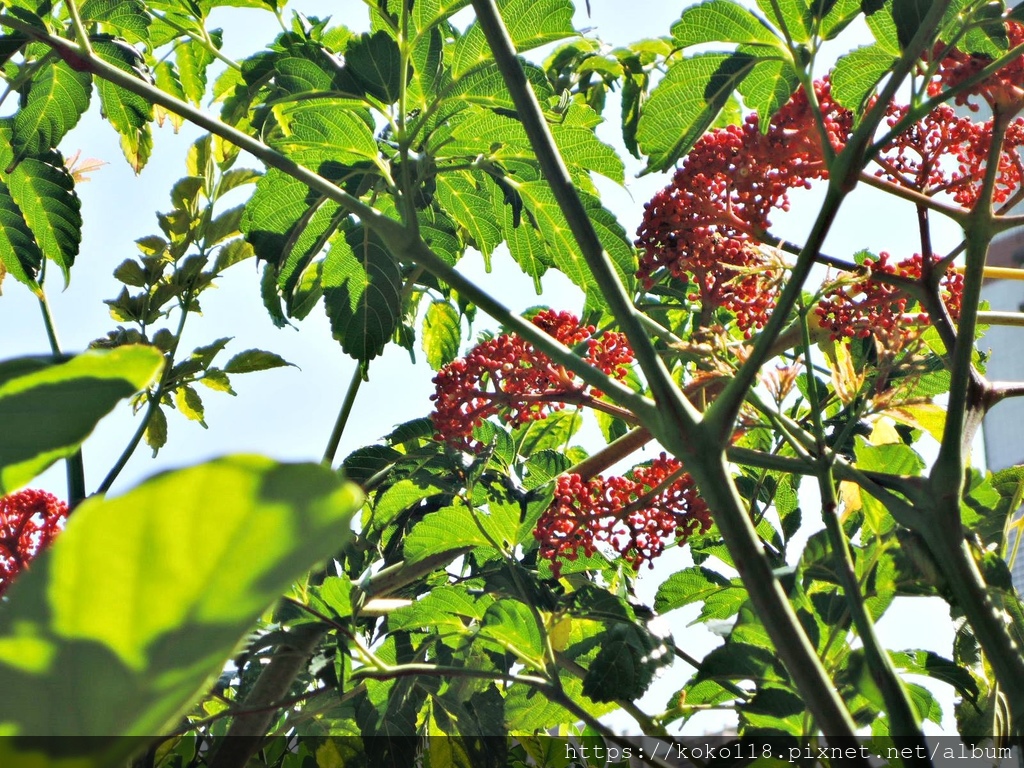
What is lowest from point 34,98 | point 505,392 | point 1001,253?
point 505,392

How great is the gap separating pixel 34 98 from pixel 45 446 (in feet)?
3.46

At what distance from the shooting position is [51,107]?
1169mm

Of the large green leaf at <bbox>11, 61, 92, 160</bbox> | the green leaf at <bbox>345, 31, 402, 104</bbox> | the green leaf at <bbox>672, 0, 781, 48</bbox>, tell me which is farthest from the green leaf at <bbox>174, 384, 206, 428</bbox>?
the green leaf at <bbox>672, 0, 781, 48</bbox>

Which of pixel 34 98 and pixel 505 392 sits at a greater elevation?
pixel 34 98

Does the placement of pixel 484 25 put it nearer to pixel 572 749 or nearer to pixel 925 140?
pixel 925 140

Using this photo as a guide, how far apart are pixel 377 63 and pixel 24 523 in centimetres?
84

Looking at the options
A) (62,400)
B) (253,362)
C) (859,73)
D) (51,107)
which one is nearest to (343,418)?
(253,362)

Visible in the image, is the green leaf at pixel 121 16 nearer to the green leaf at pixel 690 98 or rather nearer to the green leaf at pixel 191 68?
the green leaf at pixel 191 68

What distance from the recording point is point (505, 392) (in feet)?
3.11

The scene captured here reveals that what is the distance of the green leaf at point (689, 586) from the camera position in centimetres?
107

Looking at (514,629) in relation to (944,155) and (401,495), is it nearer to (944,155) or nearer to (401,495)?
(401,495)

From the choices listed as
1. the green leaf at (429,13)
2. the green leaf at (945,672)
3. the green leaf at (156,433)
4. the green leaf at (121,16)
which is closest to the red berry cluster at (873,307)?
the green leaf at (945,672)

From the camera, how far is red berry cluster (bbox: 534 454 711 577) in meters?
0.92

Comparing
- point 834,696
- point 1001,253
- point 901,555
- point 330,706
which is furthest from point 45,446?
point 1001,253
